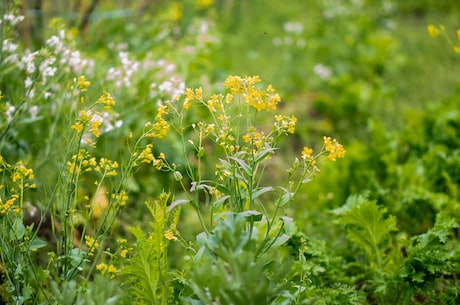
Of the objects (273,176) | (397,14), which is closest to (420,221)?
(273,176)

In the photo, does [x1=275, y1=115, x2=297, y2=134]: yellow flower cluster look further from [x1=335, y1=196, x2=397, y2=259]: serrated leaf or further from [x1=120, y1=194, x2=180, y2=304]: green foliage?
[x1=335, y1=196, x2=397, y2=259]: serrated leaf

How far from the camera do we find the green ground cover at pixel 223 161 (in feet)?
5.29

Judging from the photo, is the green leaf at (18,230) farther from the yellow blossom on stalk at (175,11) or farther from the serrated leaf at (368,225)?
the yellow blossom on stalk at (175,11)

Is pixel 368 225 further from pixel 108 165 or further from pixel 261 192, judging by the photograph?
pixel 108 165

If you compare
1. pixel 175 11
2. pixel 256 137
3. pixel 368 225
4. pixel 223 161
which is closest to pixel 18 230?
pixel 223 161

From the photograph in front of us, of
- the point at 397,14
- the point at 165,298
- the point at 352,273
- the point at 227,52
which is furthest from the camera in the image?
the point at 397,14

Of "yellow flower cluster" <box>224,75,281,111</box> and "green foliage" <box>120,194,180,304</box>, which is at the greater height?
"yellow flower cluster" <box>224,75,281,111</box>

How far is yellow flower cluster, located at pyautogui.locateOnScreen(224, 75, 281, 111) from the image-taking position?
1.58m

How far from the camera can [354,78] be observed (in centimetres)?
564

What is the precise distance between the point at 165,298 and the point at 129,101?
5.60 feet

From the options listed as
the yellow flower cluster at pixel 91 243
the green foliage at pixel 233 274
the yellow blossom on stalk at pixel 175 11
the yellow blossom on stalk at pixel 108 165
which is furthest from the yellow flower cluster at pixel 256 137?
the yellow blossom on stalk at pixel 175 11

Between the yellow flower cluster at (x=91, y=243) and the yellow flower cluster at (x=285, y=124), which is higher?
the yellow flower cluster at (x=285, y=124)

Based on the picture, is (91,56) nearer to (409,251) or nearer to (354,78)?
(409,251)

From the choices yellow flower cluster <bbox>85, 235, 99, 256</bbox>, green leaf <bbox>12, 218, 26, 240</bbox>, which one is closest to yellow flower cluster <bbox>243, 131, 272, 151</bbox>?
yellow flower cluster <bbox>85, 235, 99, 256</bbox>
